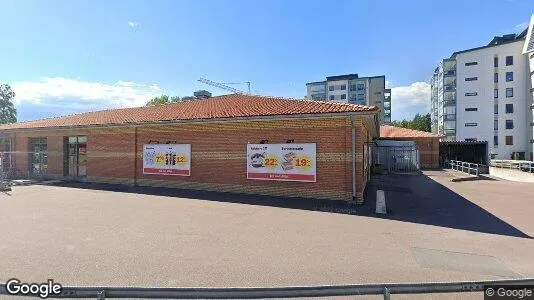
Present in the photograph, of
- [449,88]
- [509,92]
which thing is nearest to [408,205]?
[509,92]

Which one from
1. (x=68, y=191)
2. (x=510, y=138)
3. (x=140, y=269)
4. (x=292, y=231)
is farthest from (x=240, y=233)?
(x=510, y=138)

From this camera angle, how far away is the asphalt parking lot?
209 inches

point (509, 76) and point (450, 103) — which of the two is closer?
point (509, 76)

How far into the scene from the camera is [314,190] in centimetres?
1293

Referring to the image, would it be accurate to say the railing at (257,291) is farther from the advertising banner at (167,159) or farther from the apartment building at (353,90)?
the apartment building at (353,90)

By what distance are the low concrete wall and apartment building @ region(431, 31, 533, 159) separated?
3093cm

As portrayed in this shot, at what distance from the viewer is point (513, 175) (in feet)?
70.8

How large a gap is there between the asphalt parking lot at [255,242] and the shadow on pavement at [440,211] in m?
0.05

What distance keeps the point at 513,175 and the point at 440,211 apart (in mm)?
14981

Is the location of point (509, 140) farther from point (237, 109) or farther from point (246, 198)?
point (246, 198)

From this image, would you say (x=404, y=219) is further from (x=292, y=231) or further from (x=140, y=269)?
(x=140, y=269)

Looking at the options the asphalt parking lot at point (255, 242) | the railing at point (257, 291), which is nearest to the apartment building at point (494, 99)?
the asphalt parking lot at point (255, 242)

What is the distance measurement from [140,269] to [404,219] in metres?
7.31

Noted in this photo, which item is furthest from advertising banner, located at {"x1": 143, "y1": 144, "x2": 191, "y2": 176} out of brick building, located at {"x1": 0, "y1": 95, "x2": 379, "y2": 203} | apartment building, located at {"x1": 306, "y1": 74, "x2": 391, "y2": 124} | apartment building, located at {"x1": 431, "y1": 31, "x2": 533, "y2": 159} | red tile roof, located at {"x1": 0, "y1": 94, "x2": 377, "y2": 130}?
apartment building, located at {"x1": 306, "y1": 74, "x2": 391, "y2": 124}
